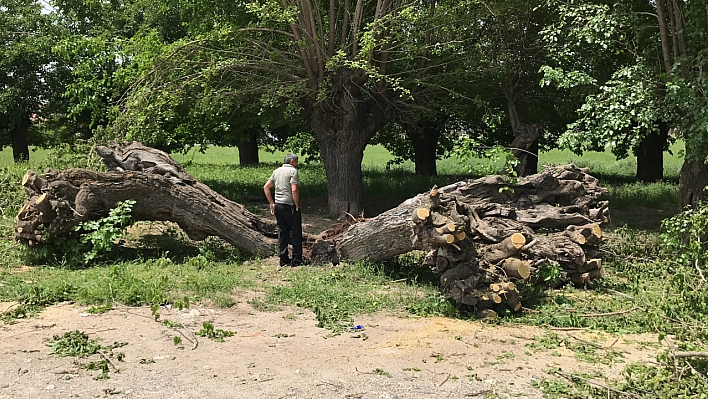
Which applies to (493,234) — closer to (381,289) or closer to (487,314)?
(487,314)

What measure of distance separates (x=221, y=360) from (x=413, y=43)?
29.6 ft

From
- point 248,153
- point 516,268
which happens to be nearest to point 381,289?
point 516,268

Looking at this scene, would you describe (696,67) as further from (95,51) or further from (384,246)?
(95,51)

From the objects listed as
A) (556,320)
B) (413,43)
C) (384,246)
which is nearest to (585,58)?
(413,43)

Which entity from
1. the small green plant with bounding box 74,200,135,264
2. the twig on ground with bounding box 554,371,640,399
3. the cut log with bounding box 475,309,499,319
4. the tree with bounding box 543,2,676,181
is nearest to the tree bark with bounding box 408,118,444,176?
the tree with bounding box 543,2,676,181

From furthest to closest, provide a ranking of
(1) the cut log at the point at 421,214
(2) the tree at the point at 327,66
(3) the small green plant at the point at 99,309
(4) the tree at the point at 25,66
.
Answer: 1. (4) the tree at the point at 25,66
2. (2) the tree at the point at 327,66
3. (1) the cut log at the point at 421,214
4. (3) the small green plant at the point at 99,309

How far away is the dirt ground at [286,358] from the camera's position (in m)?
5.25

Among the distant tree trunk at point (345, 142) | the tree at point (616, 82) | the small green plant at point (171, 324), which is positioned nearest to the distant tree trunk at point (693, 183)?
the tree at point (616, 82)

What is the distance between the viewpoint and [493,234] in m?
8.15

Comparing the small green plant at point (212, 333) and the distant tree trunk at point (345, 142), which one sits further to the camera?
the distant tree trunk at point (345, 142)

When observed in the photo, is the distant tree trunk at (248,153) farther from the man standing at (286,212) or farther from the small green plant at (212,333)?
the small green plant at (212,333)

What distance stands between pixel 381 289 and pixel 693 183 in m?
5.93

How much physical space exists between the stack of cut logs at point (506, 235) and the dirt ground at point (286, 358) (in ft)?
1.71

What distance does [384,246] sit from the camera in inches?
359
